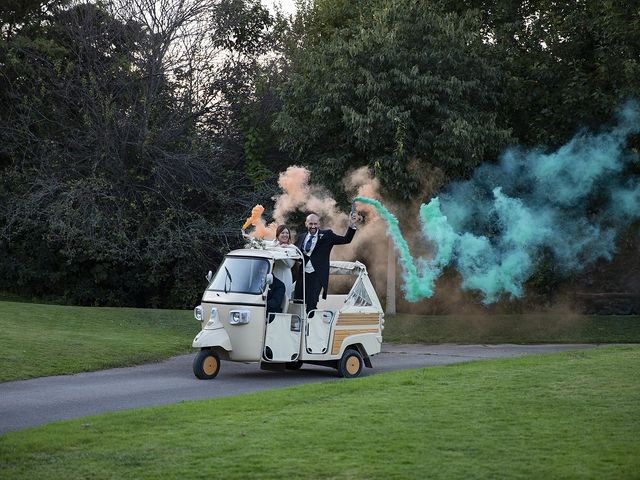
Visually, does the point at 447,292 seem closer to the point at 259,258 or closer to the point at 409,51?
the point at 409,51

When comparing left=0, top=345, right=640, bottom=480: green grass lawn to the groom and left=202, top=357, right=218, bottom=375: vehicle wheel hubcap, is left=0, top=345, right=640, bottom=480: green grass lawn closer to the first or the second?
→ left=202, top=357, right=218, bottom=375: vehicle wheel hubcap

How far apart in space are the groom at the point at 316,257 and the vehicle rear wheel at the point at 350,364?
1.06m

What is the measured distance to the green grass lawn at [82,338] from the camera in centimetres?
1598

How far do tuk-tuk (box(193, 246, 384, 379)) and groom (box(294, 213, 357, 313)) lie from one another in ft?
0.53

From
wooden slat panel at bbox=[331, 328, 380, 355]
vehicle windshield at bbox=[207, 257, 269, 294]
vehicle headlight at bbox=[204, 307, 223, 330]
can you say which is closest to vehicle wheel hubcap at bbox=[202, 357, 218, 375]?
vehicle headlight at bbox=[204, 307, 223, 330]

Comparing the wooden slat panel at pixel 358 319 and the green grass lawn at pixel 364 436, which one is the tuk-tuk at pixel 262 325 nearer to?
the wooden slat panel at pixel 358 319

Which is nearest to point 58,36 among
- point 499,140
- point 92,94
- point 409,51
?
point 92,94

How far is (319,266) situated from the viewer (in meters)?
15.4

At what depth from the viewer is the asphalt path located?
11.5 m

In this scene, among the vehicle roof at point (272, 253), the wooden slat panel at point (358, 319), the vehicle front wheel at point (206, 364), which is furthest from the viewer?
the wooden slat panel at point (358, 319)

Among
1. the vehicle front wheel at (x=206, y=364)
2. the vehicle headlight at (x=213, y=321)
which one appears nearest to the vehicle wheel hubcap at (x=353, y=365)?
the vehicle front wheel at (x=206, y=364)

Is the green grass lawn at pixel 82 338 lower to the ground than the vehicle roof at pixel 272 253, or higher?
lower

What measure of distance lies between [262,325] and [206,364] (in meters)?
1.04

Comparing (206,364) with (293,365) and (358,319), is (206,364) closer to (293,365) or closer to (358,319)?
(293,365)
